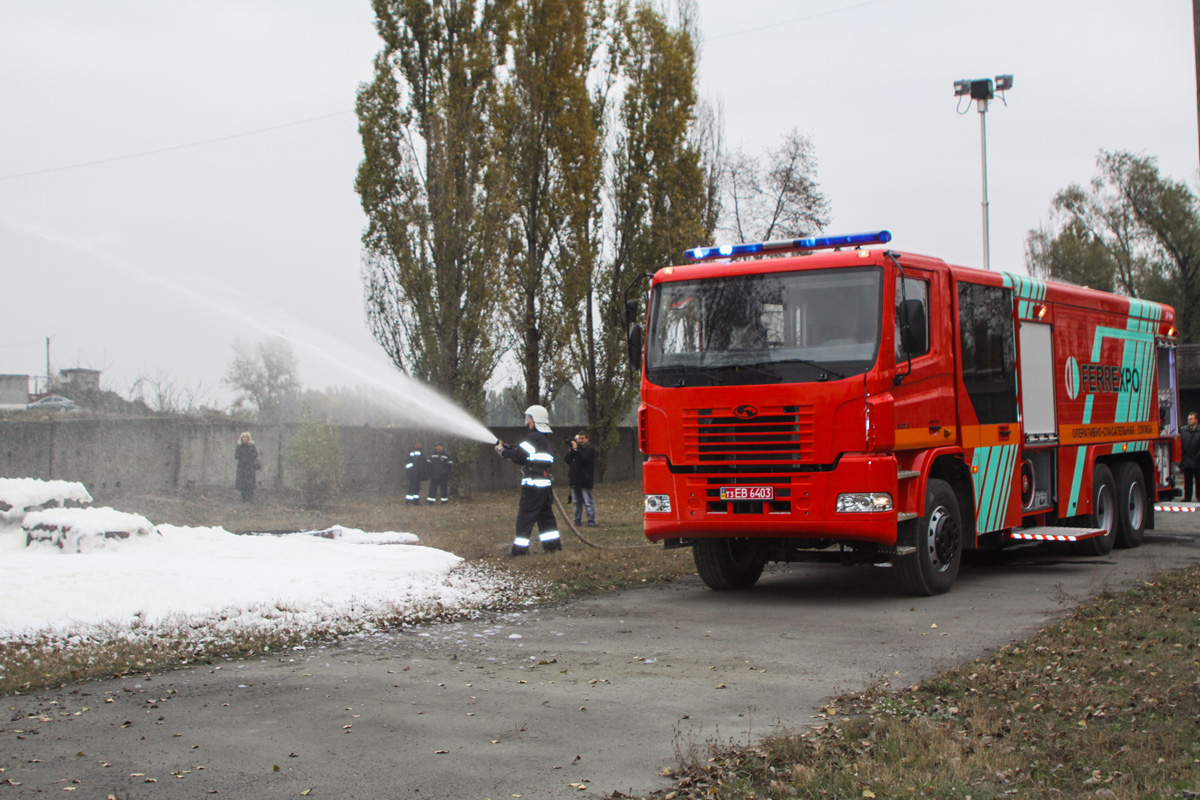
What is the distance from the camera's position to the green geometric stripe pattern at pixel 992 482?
11469 millimetres

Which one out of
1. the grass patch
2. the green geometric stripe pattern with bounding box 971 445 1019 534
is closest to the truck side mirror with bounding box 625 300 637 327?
the green geometric stripe pattern with bounding box 971 445 1019 534

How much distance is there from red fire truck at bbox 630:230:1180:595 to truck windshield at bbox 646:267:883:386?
0.01 metres

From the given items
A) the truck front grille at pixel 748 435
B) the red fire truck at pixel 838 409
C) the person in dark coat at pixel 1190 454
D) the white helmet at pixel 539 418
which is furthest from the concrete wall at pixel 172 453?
the truck front grille at pixel 748 435

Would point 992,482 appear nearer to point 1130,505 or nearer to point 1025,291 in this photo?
point 1025,291

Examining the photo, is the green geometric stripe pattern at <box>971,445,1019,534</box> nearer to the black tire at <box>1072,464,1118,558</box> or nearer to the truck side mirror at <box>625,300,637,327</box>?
the black tire at <box>1072,464,1118,558</box>

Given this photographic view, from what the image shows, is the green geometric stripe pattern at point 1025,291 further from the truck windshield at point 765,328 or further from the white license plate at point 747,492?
the white license plate at point 747,492

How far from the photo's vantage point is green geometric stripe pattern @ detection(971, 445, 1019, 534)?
37.6 feet

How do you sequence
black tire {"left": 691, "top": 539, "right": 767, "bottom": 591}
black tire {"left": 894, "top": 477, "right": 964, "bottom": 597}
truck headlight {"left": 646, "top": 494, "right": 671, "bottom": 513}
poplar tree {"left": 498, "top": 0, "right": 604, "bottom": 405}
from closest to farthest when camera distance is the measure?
black tire {"left": 894, "top": 477, "right": 964, "bottom": 597}
truck headlight {"left": 646, "top": 494, "right": 671, "bottom": 513}
black tire {"left": 691, "top": 539, "right": 767, "bottom": 591}
poplar tree {"left": 498, "top": 0, "right": 604, "bottom": 405}

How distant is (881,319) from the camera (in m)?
10.0

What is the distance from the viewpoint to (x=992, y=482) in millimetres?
11727

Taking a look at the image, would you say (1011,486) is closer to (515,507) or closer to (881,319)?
(881,319)

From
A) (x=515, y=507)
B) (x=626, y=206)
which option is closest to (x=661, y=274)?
(x=515, y=507)

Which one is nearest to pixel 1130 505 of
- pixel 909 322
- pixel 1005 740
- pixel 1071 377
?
pixel 1071 377

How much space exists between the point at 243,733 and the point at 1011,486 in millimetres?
8737
